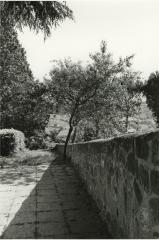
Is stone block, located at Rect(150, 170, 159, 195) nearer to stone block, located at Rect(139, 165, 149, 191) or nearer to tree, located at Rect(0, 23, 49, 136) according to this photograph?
stone block, located at Rect(139, 165, 149, 191)

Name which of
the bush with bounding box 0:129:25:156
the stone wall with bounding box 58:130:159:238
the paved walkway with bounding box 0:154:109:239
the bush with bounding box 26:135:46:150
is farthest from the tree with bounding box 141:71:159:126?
the stone wall with bounding box 58:130:159:238

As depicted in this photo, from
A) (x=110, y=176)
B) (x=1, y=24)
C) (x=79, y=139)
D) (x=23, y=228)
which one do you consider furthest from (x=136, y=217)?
(x=79, y=139)

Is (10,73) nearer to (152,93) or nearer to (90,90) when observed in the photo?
(90,90)

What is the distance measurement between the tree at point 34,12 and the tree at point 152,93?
2847cm

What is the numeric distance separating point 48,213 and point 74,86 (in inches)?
483

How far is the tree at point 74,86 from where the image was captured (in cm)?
1717

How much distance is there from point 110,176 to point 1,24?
4.34 metres

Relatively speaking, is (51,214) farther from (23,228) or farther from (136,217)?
(136,217)

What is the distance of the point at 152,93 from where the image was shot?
120ft

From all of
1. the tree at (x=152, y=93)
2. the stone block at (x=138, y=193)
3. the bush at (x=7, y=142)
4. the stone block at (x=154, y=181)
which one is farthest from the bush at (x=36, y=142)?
the stone block at (x=154, y=181)

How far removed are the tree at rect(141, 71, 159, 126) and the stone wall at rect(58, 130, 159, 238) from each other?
30.6m

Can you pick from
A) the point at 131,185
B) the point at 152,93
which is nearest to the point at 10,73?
the point at 152,93

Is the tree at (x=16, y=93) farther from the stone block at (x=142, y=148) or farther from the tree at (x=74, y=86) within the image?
the stone block at (x=142, y=148)

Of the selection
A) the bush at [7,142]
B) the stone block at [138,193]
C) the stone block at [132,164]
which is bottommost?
the stone block at [138,193]
